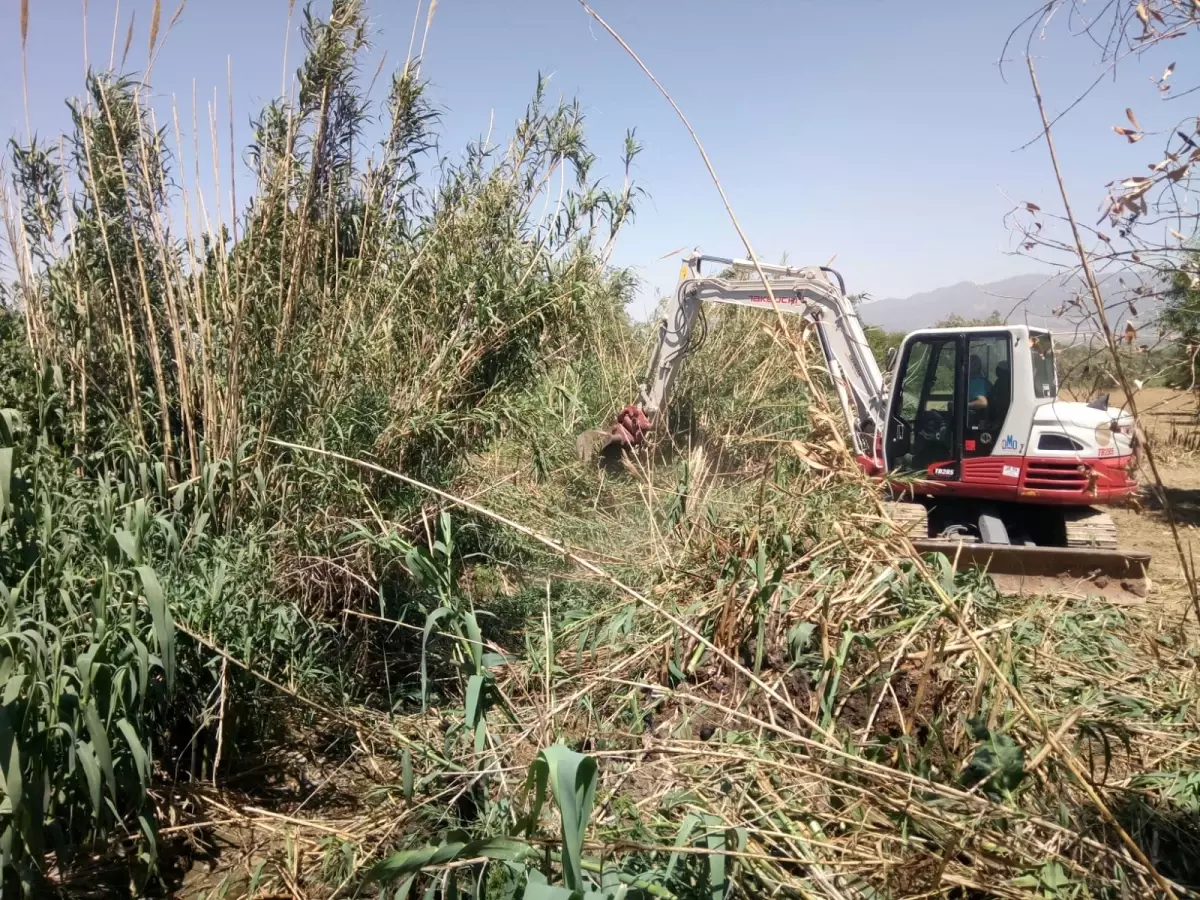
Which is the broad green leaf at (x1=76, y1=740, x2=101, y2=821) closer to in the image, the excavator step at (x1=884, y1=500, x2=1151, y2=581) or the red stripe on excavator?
the excavator step at (x1=884, y1=500, x2=1151, y2=581)

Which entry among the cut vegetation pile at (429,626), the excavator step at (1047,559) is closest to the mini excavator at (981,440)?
the excavator step at (1047,559)

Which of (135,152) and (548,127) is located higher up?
(548,127)

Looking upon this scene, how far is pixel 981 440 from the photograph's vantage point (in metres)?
6.70

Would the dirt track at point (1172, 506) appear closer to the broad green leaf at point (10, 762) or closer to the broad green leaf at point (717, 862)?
the broad green leaf at point (717, 862)

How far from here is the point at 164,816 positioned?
124 inches

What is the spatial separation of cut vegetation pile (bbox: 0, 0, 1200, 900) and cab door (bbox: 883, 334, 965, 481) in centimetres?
201

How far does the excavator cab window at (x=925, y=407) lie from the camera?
6.89 metres

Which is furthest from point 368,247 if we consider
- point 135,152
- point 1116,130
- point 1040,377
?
point 1040,377

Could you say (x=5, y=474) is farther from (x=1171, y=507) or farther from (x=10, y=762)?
(x=1171, y=507)

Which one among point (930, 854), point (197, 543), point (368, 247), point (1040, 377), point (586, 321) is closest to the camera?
point (930, 854)

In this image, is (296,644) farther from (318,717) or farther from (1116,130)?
(1116,130)

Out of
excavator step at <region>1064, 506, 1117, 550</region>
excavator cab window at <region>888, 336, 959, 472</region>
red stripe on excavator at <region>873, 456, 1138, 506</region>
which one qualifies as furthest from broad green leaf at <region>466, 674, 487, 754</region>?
excavator step at <region>1064, 506, 1117, 550</region>

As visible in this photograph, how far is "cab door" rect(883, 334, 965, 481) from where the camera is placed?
6.85 metres

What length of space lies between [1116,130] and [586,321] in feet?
12.1
